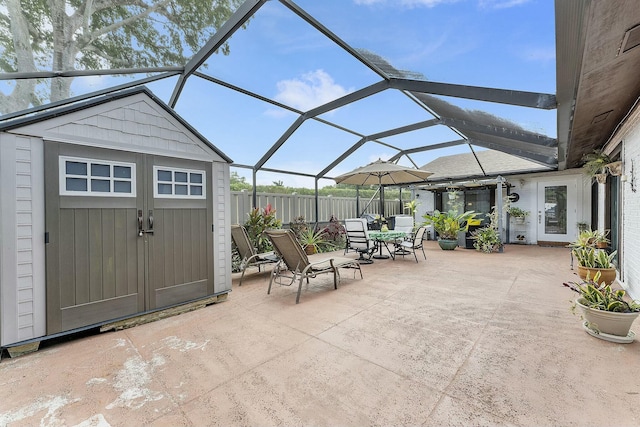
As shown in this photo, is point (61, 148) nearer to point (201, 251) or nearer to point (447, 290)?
point (201, 251)

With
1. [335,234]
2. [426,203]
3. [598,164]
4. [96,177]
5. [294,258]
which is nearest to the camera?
[96,177]

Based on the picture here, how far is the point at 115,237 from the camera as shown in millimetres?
3051

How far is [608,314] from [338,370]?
2.71 m

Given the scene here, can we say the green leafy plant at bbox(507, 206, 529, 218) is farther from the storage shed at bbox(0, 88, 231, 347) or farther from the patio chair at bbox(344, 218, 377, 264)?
the storage shed at bbox(0, 88, 231, 347)

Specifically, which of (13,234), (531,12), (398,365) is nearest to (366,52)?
(531,12)

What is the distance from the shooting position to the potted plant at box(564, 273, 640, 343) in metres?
2.58

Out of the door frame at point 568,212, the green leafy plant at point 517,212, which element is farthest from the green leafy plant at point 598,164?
the green leafy plant at point 517,212

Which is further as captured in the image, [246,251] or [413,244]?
[413,244]

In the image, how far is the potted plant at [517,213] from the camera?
10055 millimetres

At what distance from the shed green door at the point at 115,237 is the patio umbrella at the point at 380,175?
14.0 ft

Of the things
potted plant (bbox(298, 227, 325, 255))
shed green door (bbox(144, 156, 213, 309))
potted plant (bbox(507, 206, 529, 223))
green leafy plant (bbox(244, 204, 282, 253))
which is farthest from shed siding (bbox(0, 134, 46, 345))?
potted plant (bbox(507, 206, 529, 223))

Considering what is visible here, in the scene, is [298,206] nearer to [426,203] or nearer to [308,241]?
[308,241]

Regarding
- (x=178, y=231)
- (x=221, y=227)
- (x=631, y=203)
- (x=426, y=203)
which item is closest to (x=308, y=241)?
(x=221, y=227)

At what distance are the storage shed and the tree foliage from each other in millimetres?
1251
